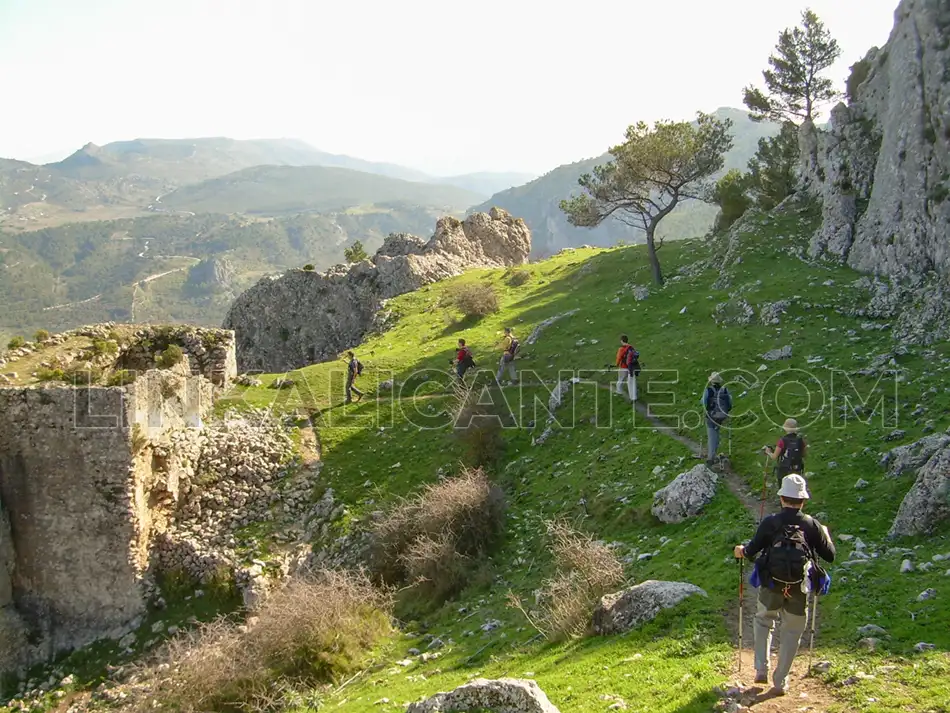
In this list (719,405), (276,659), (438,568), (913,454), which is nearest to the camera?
(913,454)

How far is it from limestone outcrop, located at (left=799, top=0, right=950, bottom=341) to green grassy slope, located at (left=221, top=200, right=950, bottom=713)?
199cm

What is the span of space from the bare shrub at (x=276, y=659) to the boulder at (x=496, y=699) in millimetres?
6064

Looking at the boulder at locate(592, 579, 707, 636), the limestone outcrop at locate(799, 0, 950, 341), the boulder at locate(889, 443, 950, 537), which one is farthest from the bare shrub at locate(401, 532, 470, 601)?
the limestone outcrop at locate(799, 0, 950, 341)

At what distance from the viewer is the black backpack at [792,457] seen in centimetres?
1426

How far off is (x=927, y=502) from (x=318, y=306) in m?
47.2

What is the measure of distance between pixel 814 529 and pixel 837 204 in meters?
27.0

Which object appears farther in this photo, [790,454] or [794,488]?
[790,454]

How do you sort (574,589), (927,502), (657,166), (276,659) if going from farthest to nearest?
(657,166) → (276,659) → (574,589) → (927,502)

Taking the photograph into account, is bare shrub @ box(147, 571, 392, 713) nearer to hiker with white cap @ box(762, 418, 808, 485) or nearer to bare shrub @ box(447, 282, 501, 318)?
hiker with white cap @ box(762, 418, 808, 485)

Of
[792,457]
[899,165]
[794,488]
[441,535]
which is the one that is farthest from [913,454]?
[899,165]

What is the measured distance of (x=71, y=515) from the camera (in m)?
21.9

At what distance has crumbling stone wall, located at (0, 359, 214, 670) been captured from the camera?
853 inches

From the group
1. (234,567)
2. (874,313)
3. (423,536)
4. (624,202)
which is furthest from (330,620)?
(624,202)

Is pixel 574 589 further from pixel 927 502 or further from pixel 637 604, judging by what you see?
pixel 927 502
